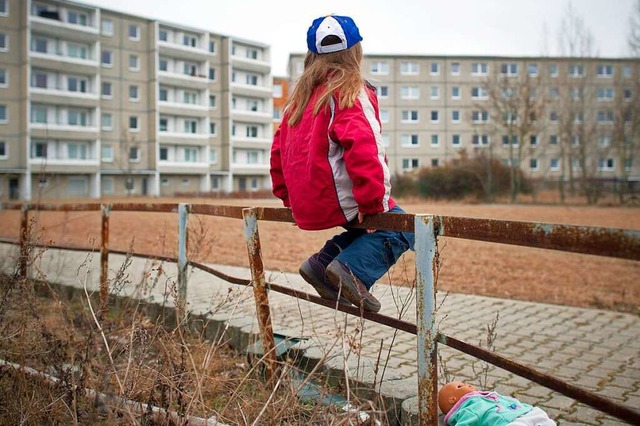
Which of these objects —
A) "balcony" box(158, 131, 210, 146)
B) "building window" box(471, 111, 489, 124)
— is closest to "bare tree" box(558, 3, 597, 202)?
"building window" box(471, 111, 489, 124)

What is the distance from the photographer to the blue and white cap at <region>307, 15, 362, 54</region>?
107 inches

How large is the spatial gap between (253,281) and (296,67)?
207ft

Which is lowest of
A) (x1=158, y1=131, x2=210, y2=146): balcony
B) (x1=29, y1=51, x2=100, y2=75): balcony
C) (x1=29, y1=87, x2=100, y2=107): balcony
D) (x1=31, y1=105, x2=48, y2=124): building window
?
(x1=158, y1=131, x2=210, y2=146): balcony

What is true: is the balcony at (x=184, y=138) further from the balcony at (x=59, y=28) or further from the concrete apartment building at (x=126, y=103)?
the balcony at (x=59, y=28)

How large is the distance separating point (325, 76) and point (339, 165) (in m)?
0.51

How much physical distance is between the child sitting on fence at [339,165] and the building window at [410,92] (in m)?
65.4

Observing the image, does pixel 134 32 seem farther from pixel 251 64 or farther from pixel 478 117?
pixel 478 117

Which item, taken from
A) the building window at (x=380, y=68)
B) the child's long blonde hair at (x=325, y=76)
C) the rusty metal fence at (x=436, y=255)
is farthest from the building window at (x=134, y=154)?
the child's long blonde hair at (x=325, y=76)

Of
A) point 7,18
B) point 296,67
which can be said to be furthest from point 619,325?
point 296,67

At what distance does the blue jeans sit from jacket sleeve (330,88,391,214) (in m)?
0.20

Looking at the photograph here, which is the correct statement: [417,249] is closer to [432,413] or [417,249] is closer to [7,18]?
[432,413]

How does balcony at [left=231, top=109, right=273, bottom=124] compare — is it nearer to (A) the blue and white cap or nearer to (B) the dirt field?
(B) the dirt field

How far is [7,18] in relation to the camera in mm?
47688

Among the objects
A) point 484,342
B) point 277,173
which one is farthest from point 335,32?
point 484,342
